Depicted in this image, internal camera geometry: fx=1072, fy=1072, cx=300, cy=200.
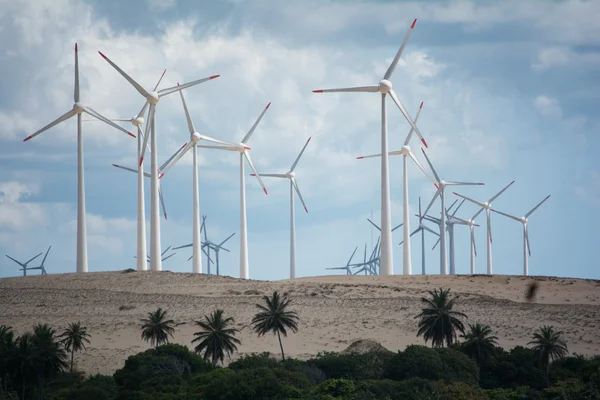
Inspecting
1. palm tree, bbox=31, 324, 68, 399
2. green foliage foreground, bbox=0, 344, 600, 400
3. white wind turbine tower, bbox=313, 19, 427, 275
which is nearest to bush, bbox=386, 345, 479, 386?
green foliage foreground, bbox=0, 344, 600, 400

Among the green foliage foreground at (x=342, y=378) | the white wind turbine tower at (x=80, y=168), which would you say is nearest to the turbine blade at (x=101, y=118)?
the white wind turbine tower at (x=80, y=168)

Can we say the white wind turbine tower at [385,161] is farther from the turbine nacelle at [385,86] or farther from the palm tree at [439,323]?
the palm tree at [439,323]

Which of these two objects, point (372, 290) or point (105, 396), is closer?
point (105, 396)

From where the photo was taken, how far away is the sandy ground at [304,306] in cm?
12088

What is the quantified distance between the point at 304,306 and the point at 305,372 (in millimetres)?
38438

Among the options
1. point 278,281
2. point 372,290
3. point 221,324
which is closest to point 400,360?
point 221,324

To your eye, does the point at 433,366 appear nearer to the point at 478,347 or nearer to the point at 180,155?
the point at 478,347

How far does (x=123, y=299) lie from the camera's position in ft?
458

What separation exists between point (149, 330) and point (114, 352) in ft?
25.0

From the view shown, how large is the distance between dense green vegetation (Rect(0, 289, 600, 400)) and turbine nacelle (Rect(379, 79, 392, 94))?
4622 centimetres

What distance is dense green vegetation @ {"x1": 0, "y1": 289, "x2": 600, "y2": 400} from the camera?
88062 mm

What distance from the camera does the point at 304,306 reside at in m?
136

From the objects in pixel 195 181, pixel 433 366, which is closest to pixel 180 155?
pixel 195 181

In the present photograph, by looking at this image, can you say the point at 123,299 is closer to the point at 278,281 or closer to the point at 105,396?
the point at 278,281
